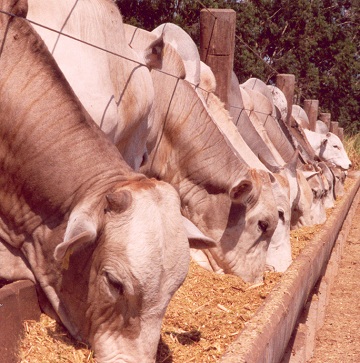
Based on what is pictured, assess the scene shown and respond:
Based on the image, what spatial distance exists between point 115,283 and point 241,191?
2.68 metres

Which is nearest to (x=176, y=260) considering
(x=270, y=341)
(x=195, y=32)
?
(x=270, y=341)

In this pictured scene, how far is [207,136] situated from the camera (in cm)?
606

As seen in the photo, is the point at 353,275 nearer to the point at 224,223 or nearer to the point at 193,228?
the point at 224,223

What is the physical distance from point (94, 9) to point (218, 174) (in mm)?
1773

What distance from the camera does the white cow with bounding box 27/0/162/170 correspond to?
4.27 meters

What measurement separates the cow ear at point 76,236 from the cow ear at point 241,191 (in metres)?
2.61

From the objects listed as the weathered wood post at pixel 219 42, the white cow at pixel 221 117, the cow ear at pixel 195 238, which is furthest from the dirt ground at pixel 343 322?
the cow ear at pixel 195 238

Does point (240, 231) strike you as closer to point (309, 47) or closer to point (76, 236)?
point (76, 236)

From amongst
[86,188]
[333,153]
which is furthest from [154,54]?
[333,153]

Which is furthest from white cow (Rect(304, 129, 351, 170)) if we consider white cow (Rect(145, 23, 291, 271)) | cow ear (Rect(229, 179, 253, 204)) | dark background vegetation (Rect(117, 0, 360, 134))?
cow ear (Rect(229, 179, 253, 204))

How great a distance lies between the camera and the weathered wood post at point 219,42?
277 inches

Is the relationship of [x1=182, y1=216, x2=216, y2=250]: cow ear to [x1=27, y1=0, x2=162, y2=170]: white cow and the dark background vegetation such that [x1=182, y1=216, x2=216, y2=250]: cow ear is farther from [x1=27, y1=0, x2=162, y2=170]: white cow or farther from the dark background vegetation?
the dark background vegetation

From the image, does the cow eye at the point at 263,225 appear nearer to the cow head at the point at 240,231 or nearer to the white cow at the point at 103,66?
the cow head at the point at 240,231

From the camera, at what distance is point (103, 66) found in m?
4.51
